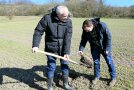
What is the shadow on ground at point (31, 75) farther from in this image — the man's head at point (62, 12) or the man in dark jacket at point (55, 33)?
the man's head at point (62, 12)

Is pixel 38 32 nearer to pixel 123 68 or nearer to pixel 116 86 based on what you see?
pixel 116 86

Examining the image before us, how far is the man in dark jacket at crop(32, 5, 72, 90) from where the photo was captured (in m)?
6.54

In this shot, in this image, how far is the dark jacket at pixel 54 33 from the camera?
21.7 ft

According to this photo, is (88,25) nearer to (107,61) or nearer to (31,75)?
(107,61)

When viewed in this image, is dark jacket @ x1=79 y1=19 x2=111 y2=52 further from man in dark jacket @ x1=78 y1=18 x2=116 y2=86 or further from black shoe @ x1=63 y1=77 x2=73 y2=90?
black shoe @ x1=63 y1=77 x2=73 y2=90

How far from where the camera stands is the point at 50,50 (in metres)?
6.84

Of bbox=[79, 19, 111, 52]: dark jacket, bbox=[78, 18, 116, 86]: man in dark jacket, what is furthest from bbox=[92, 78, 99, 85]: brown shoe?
bbox=[79, 19, 111, 52]: dark jacket

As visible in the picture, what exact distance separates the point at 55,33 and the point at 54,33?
21 mm

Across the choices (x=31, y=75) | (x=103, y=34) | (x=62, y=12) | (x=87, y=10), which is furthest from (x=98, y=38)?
(x=87, y=10)

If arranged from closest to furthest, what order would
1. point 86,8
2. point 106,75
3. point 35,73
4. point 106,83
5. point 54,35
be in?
point 54,35 < point 106,83 < point 106,75 < point 35,73 < point 86,8

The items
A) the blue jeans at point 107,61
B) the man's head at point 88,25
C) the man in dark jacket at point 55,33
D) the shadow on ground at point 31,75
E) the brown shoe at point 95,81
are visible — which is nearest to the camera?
the man in dark jacket at point 55,33

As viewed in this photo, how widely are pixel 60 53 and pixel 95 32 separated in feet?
2.88

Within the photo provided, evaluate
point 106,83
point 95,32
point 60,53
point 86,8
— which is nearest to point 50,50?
point 60,53

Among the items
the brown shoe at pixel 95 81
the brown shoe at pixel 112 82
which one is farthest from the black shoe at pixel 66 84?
the brown shoe at pixel 112 82
